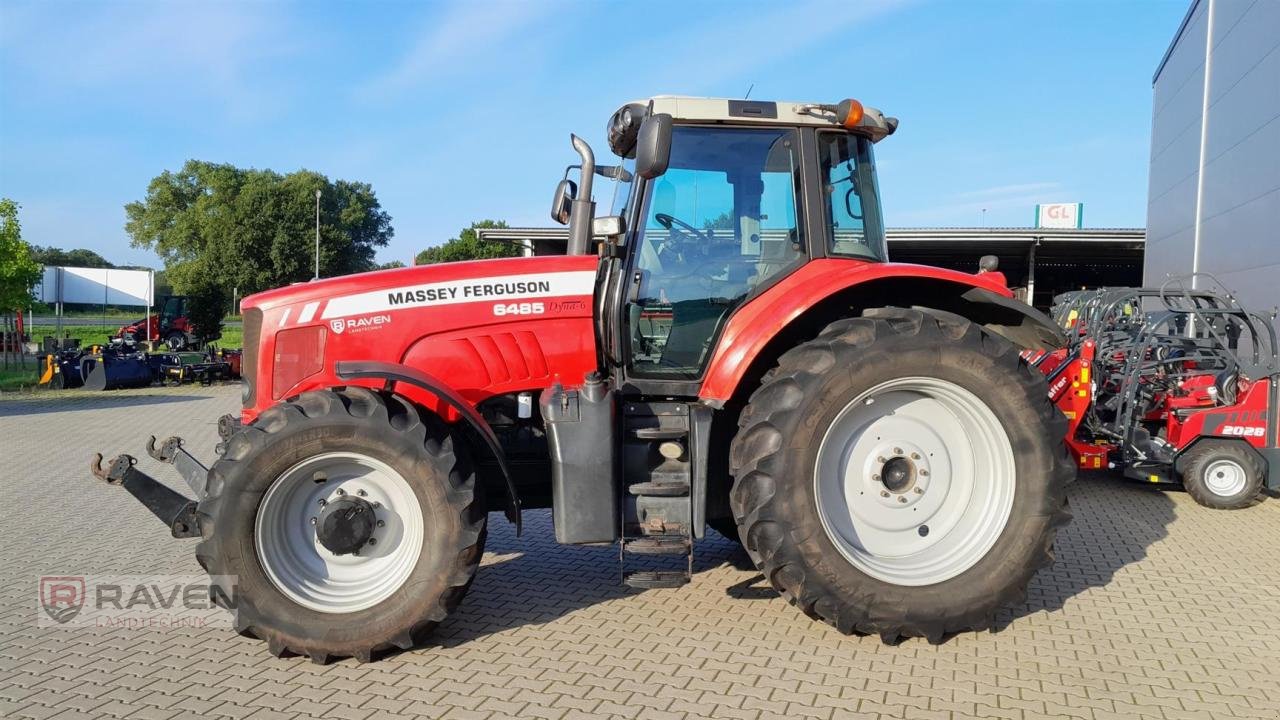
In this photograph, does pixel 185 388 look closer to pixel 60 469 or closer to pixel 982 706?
pixel 60 469

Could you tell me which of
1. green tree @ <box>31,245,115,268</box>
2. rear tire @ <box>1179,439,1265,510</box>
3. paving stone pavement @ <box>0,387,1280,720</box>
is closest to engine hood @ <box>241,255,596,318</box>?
paving stone pavement @ <box>0,387,1280,720</box>

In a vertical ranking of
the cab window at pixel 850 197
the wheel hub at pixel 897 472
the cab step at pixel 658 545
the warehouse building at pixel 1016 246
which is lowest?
the cab step at pixel 658 545

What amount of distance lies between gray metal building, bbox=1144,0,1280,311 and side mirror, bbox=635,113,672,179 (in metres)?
11.6

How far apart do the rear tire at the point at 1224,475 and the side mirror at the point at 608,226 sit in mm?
5925

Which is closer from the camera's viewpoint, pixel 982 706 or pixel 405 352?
pixel 982 706

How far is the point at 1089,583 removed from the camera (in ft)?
16.0

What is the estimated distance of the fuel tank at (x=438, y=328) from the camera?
4.16 metres

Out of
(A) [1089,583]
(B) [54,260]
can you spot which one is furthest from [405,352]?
(B) [54,260]

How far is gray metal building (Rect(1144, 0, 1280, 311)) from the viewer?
41.2ft

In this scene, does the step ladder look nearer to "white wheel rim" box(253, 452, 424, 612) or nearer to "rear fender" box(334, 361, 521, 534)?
"rear fender" box(334, 361, 521, 534)

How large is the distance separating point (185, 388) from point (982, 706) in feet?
57.3

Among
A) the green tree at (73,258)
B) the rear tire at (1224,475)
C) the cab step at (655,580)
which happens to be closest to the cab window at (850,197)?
the cab step at (655,580)

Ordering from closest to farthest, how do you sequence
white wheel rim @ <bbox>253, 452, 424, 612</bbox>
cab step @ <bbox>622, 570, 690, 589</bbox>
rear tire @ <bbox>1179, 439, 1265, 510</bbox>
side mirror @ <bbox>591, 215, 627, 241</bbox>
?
white wheel rim @ <bbox>253, 452, 424, 612</bbox>
cab step @ <bbox>622, 570, 690, 589</bbox>
side mirror @ <bbox>591, 215, 627, 241</bbox>
rear tire @ <bbox>1179, 439, 1265, 510</bbox>

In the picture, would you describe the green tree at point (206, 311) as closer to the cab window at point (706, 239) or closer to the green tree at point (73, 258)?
the cab window at point (706, 239)
